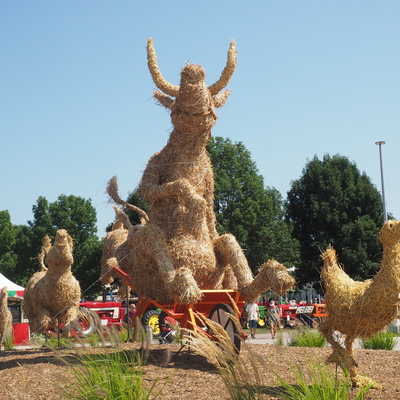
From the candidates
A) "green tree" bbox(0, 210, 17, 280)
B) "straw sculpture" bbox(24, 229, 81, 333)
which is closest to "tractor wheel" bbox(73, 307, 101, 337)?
"straw sculpture" bbox(24, 229, 81, 333)

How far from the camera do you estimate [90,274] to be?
3325 cm

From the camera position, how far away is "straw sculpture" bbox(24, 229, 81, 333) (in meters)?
10.1

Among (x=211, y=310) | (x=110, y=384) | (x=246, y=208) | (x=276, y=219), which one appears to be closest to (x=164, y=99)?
(x=211, y=310)

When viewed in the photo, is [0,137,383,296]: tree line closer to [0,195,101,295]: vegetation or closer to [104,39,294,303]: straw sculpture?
[0,195,101,295]: vegetation

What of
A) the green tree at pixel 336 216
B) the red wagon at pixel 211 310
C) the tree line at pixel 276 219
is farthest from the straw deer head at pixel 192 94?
the green tree at pixel 336 216

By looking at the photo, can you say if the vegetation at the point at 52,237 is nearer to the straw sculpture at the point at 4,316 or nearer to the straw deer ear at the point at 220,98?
the straw sculpture at the point at 4,316

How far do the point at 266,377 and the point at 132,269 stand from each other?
8.24ft

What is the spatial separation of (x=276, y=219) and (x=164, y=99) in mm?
21528

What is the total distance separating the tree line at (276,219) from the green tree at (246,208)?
40 millimetres

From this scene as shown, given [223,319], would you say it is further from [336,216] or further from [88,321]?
[336,216]

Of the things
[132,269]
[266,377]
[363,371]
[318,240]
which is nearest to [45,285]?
[132,269]

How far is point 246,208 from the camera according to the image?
2583 cm

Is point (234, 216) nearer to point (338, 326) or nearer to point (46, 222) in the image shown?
point (46, 222)

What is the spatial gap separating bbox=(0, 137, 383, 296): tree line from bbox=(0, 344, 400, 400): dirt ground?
564 inches
